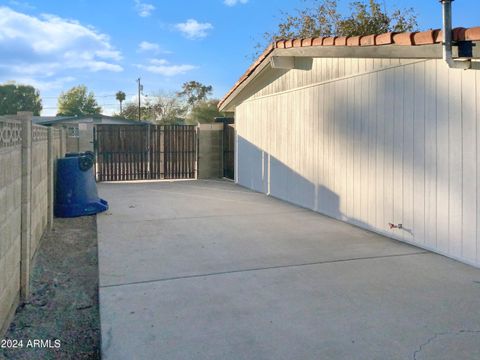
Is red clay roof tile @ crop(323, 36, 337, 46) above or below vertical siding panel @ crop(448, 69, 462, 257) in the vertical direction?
above

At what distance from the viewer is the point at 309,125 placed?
828 centimetres

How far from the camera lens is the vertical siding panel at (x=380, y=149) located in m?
6.05

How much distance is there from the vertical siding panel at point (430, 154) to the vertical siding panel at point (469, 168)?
436mm

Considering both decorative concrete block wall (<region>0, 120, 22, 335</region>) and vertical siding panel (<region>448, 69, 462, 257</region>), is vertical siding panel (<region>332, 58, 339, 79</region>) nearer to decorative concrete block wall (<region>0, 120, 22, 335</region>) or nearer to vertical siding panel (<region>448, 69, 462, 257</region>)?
vertical siding panel (<region>448, 69, 462, 257</region>)

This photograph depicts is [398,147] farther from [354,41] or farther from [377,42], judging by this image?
[354,41]

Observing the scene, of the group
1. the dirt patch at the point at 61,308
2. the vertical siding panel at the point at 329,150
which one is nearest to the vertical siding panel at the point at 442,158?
the vertical siding panel at the point at 329,150

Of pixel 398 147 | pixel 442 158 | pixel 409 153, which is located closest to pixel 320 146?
pixel 398 147

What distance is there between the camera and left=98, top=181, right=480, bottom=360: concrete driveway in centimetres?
292

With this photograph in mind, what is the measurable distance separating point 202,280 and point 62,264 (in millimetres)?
1805

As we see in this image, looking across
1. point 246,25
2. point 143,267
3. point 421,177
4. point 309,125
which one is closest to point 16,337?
point 143,267

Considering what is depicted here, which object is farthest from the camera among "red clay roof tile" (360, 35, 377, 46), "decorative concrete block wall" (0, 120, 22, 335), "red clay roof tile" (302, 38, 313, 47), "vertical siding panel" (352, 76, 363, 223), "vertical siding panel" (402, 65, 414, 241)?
"red clay roof tile" (302, 38, 313, 47)

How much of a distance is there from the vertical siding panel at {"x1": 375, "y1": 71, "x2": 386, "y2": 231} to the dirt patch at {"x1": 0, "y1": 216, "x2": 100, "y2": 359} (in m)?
3.88

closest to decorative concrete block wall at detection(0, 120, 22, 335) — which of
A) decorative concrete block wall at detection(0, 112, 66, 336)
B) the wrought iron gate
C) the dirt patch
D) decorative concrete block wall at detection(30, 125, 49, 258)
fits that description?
decorative concrete block wall at detection(0, 112, 66, 336)

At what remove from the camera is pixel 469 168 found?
→ 4668 millimetres
